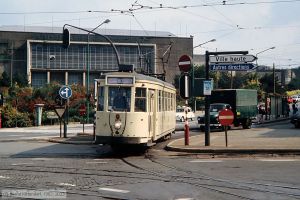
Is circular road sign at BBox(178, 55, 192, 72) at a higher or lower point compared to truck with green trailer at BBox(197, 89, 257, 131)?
higher

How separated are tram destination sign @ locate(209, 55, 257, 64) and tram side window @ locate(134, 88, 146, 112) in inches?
150

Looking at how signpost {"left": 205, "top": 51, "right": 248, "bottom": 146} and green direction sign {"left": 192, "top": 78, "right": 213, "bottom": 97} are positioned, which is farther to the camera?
green direction sign {"left": 192, "top": 78, "right": 213, "bottom": 97}

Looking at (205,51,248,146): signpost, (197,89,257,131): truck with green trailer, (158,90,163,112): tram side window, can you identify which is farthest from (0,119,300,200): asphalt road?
(197,89,257,131): truck with green trailer

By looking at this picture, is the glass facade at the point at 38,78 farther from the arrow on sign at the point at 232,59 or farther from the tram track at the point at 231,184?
the tram track at the point at 231,184

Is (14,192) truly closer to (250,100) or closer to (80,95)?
(250,100)

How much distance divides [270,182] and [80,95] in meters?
46.1

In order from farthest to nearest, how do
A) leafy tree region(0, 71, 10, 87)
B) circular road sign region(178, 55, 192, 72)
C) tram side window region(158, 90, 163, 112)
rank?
1. leafy tree region(0, 71, 10, 87)
2. tram side window region(158, 90, 163, 112)
3. circular road sign region(178, 55, 192, 72)

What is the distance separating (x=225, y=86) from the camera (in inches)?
4281

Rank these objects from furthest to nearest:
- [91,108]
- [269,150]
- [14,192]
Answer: [91,108] → [269,150] → [14,192]

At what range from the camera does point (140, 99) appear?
690 inches

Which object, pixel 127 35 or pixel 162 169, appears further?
pixel 127 35

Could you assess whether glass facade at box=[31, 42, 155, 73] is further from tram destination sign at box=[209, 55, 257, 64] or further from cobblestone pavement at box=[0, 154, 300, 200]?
cobblestone pavement at box=[0, 154, 300, 200]

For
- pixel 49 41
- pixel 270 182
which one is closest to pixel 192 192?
pixel 270 182

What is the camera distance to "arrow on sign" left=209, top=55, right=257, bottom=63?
19422 millimetres
